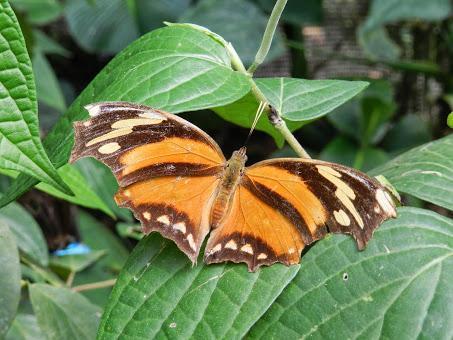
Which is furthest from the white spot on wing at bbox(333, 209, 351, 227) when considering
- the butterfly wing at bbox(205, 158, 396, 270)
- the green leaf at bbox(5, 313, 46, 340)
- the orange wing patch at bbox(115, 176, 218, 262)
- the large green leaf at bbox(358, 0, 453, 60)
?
the large green leaf at bbox(358, 0, 453, 60)

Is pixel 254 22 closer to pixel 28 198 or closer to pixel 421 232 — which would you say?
pixel 28 198

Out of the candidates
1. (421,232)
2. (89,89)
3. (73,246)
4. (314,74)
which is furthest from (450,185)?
(314,74)

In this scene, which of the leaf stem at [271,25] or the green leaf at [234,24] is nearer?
the leaf stem at [271,25]

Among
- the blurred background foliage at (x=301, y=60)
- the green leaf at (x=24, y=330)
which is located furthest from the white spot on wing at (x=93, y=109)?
the blurred background foliage at (x=301, y=60)

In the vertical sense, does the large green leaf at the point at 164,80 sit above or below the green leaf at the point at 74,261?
above

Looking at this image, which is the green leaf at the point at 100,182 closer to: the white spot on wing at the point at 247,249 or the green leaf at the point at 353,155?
the white spot on wing at the point at 247,249

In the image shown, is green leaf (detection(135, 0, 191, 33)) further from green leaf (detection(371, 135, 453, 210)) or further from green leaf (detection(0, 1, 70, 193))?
green leaf (detection(0, 1, 70, 193))

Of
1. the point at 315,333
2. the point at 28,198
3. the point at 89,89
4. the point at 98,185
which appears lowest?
the point at 28,198
